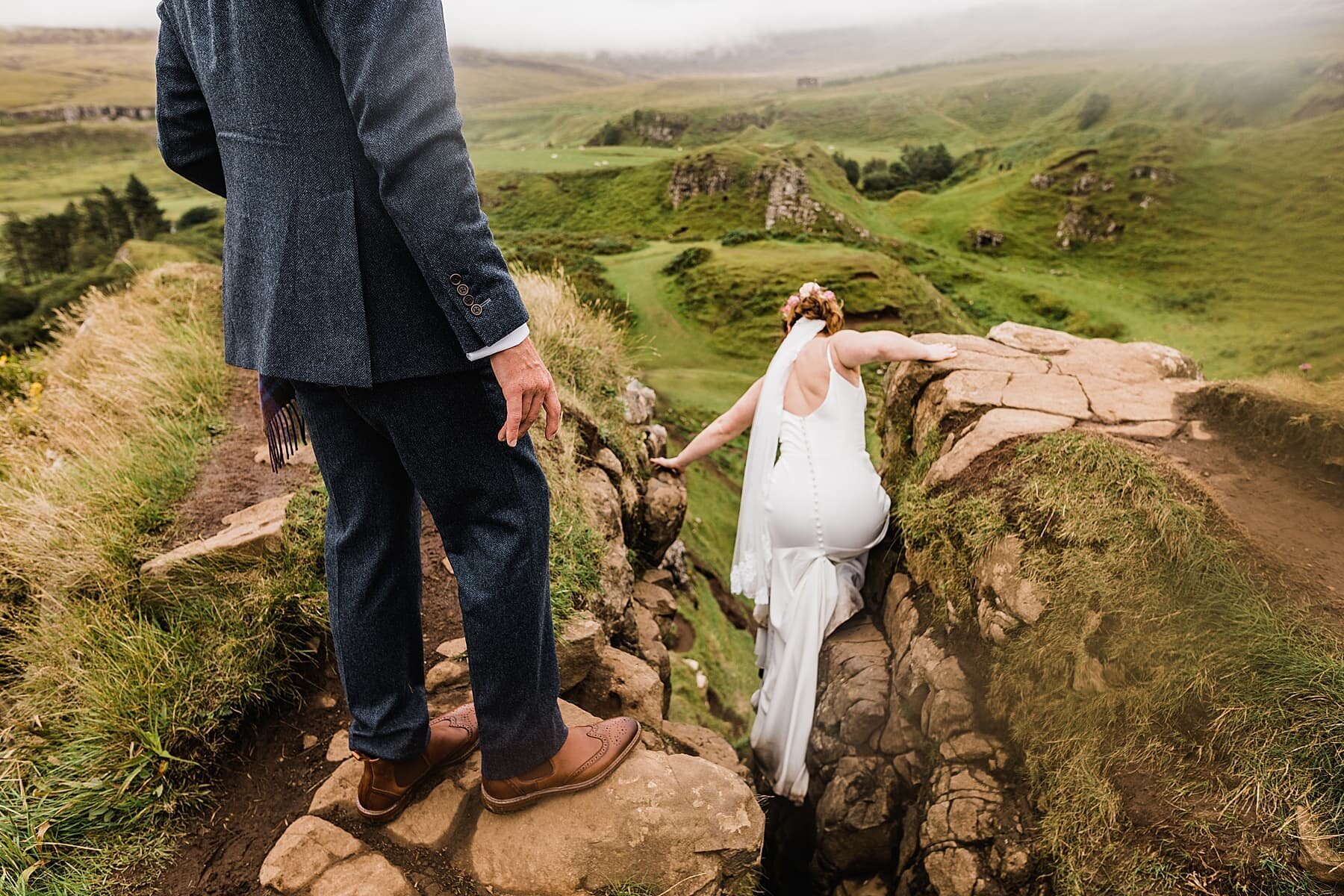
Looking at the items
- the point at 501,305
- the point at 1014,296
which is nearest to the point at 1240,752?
the point at 501,305

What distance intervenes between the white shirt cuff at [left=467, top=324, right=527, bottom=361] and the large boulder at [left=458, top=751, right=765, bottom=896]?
1601 mm

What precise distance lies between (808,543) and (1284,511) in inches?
93.9

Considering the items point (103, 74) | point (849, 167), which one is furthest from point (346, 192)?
point (103, 74)

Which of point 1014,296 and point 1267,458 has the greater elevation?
point 1267,458

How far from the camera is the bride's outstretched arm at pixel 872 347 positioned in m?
4.22

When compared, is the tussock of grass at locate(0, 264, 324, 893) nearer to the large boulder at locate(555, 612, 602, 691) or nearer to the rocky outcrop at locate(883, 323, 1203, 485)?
the large boulder at locate(555, 612, 602, 691)

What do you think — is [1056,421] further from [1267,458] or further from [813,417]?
[813,417]

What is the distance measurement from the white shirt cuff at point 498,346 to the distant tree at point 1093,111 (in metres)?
31.8

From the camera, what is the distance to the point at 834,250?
2169cm

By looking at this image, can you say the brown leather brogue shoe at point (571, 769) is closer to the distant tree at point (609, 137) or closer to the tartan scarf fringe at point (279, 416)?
the tartan scarf fringe at point (279, 416)

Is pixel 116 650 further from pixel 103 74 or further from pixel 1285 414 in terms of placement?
pixel 103 74

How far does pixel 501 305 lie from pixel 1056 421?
148 inches

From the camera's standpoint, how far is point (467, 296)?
4.95 feet

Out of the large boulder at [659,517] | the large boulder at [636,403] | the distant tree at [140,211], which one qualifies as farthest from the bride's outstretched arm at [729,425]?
the distant tree at [140,211]
